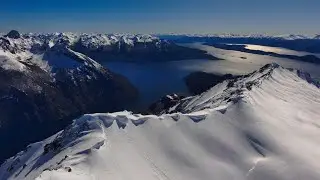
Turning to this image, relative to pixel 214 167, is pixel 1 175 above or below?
below

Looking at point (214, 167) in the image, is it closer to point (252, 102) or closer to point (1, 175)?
point (252, 102)

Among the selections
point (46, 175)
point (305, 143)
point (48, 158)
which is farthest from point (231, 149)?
point (48, 158)

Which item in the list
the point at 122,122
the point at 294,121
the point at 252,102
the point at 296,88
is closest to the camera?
the point at 122,122

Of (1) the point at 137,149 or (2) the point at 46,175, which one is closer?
(2) the point at 46,175

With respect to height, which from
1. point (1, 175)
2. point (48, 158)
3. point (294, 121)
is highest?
point (294, 121)

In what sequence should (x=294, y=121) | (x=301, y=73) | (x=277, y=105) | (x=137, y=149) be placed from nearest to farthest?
(x=137, y=149) → (x=294, y=121) → (x=277, y=105) → (x=301, y=73)

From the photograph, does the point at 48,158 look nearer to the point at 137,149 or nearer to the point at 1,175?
the point at 137,149
